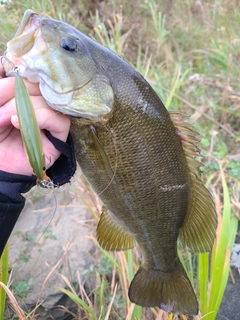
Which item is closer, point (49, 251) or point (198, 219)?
point (198, 219)

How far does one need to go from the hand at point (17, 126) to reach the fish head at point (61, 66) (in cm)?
3

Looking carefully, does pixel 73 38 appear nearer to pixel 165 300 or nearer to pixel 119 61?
pixel 119 61

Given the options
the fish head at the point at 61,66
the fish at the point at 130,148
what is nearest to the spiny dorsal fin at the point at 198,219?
the fish at the point at 130,148

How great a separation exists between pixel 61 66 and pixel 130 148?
328 millimetres

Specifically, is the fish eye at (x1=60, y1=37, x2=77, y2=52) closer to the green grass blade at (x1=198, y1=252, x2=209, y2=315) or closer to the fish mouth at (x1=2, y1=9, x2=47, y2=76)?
the fish mouth at (x1=2, y1=9, x2=47, y2=76)

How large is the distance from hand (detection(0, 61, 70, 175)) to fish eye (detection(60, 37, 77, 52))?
0.16 metres

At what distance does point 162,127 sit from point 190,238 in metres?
0.53

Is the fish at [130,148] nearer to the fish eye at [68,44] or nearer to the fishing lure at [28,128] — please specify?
the fish eye at [68,44]

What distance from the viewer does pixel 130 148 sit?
42.3 inches

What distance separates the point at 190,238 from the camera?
53.2 inches

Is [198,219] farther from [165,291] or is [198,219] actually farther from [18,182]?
[18,182]

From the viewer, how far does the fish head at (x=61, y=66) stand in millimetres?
900

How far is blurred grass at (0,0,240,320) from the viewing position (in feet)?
5.10

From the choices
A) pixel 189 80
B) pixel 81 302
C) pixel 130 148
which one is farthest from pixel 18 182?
pixel 189 80
